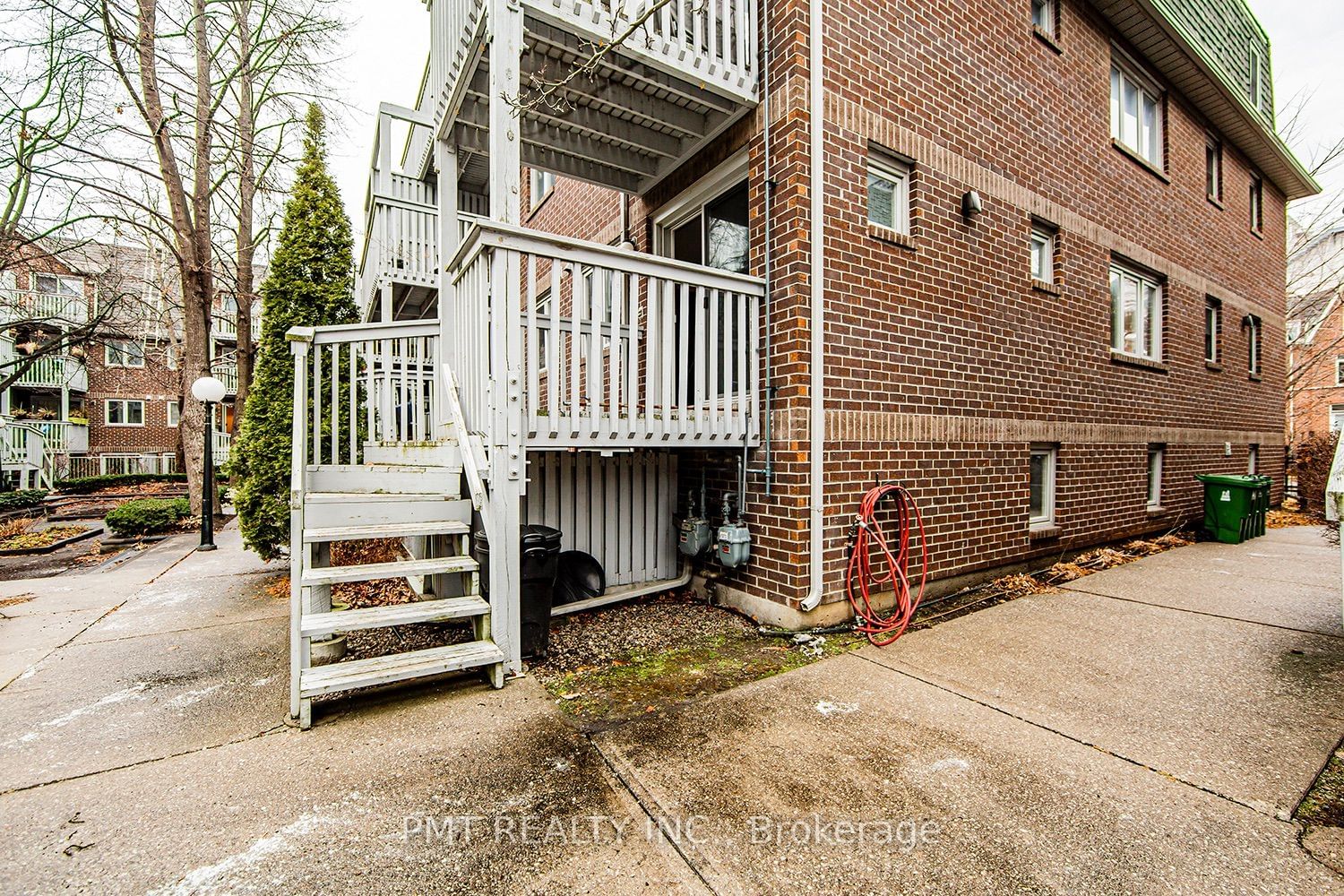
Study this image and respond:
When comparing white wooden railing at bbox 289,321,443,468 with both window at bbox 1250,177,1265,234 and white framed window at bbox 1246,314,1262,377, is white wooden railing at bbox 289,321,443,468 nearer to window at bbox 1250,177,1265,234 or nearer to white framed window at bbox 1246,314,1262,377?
white framed window at bbox 1246,314,1262,377

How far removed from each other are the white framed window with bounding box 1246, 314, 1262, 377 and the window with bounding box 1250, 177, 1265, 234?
1659mm

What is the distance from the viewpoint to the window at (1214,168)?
9172 millimetres

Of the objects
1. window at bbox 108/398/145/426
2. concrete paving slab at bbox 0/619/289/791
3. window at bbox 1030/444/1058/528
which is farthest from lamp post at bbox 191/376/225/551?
window at bbox 108/398/145/426

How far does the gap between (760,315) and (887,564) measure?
86.1 inches

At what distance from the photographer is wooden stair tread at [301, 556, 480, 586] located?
302 cm

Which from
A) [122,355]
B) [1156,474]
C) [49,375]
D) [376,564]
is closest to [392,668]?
[376,564]

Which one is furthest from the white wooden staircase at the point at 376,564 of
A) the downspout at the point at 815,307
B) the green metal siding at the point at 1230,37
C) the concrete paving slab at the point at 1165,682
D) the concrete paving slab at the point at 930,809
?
the green metal siding at the point at 1230,37

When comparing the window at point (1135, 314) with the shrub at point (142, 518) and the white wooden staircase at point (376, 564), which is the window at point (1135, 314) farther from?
the shrub at point (142, 518)

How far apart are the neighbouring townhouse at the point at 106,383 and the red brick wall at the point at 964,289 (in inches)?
726

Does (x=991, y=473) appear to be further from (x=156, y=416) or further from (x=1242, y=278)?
(x=156, y=416)

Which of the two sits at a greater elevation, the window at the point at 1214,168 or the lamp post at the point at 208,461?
the window at the point at 1214,168

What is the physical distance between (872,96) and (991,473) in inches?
135

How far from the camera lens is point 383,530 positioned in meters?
3.38

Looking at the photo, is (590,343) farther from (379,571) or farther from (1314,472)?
(1314,472)
